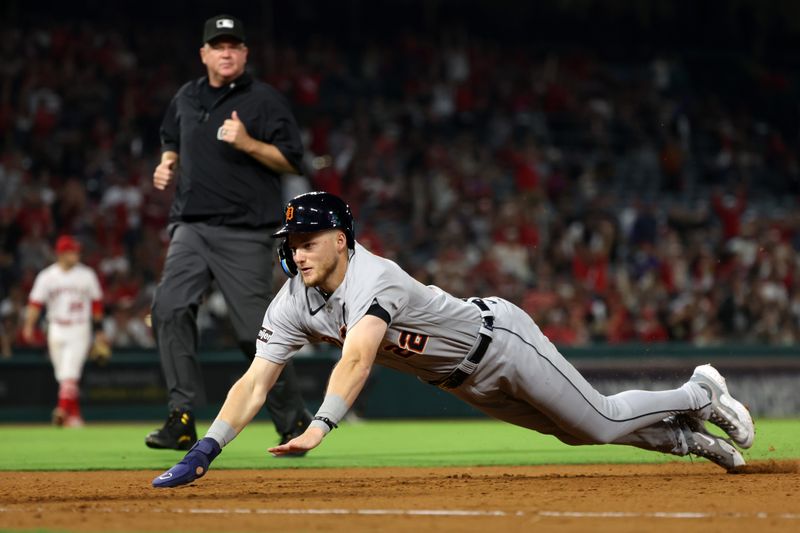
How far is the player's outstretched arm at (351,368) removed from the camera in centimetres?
547

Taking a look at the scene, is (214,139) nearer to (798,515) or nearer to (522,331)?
(522,331)

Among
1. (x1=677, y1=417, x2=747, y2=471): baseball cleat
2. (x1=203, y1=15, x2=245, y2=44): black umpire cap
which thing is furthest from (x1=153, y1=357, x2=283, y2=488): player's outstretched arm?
(x1=203, y1=15, x2=245, y2=44): black umpire cap

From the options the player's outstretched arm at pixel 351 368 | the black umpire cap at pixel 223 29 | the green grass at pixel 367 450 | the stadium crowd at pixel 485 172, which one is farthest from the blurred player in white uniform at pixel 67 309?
the player's outstretched arm at pixel 351 368

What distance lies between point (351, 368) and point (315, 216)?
0.73 metres

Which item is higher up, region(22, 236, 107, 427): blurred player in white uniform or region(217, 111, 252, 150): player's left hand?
region(217, 111, 252, 150): player's left hand

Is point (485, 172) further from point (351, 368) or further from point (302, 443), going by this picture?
point (302, 443)

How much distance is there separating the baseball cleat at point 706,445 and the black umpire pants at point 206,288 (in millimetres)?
2580

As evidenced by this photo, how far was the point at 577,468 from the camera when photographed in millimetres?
7836

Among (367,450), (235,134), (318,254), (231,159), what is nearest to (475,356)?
(318,254)

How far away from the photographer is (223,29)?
27.4 feet

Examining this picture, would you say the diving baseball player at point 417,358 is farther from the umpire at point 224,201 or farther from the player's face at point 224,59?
the player's face at point 224,59

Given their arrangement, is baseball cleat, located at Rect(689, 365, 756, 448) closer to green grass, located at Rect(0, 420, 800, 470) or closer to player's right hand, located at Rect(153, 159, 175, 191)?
green grass, located at Rect(0, 420, 800, 470)

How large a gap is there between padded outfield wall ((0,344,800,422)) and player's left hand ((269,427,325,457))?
10.8 m

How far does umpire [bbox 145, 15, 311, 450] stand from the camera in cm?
820
